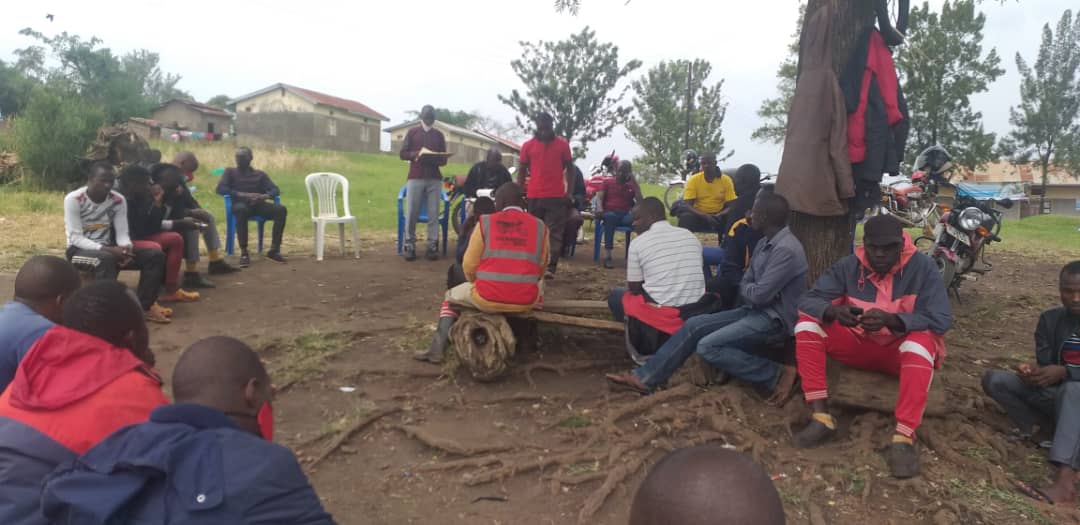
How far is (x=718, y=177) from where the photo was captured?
8695 mm

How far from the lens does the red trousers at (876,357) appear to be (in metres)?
3.35

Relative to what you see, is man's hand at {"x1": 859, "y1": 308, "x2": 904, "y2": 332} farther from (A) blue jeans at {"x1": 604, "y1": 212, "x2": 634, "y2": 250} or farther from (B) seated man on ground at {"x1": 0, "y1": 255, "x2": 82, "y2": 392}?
(A) blue jeans at {"x1": 604, "y1": 212, "x2": 634, "y2": 250}

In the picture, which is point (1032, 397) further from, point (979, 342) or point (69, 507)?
point (69, 507)

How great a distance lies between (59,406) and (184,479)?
2.61 ft

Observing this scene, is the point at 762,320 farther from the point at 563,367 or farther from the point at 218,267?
the point at 218,267

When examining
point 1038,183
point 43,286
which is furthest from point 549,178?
point 1038,183

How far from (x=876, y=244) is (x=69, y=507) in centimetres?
349

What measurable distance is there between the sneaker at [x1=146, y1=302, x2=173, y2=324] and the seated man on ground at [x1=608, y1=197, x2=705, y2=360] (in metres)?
3.94

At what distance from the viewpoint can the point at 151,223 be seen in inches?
258

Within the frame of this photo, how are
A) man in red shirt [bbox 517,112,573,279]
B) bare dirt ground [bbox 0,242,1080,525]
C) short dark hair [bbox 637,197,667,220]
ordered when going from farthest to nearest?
1. man in red shirt [bbox 517,112,573,279]
2. short dark hair [bbox 637,197,667,220]
3. bare dirt ground [bbox 0,242,1080,525]

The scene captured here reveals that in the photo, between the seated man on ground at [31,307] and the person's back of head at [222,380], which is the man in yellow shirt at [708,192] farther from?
the person's back of head at [222,380]

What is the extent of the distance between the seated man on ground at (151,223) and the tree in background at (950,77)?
30.6 metres

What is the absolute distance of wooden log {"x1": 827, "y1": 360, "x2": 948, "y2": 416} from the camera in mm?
3654

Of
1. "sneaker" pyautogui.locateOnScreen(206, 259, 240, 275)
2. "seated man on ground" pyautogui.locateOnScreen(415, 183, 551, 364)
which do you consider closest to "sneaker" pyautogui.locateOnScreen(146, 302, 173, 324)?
"sneaker" pyautogui.locateOnScreen(206, 259, 240, 275)
